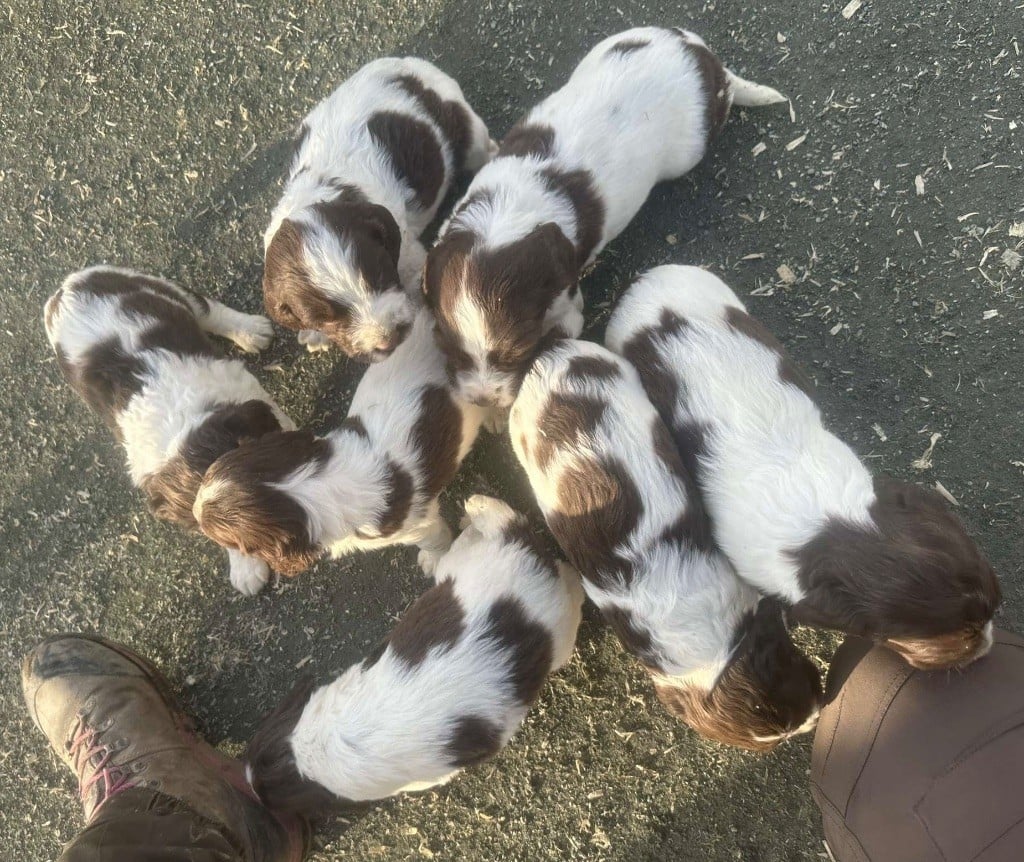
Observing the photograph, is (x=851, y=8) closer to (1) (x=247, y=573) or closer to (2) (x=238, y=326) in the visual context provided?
(2) (x=238, y=326)

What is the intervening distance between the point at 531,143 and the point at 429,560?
2105 millimetres

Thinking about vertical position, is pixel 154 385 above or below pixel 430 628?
above

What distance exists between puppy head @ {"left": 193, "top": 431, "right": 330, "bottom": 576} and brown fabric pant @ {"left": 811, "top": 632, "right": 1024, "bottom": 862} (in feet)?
7.76

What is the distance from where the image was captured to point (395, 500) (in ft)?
10.0

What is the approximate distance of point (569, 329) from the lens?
3.33m

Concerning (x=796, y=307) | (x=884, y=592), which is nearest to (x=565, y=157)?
(x=796, y=307)

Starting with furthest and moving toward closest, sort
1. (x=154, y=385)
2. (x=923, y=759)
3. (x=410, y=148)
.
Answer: (x=410, y=148) → (x=154, y=385) → (x=923, y=759)

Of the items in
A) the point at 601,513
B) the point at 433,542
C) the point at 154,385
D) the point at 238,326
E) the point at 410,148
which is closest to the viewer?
the point at 601,513

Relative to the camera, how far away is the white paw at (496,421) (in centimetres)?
340

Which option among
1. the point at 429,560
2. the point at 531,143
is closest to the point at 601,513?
the point at 429,560

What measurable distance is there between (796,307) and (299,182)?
8.48 ft

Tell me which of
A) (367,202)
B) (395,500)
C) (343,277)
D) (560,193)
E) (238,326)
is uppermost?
(560,193)

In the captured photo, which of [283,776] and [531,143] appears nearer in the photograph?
[283,776]

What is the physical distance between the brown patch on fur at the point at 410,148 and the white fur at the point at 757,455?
54.5 inches
